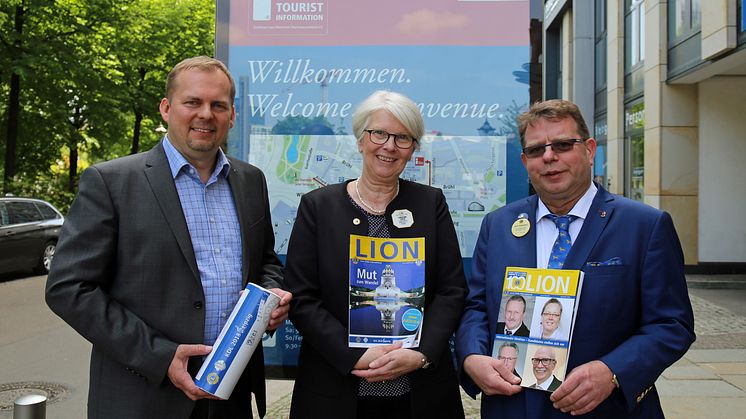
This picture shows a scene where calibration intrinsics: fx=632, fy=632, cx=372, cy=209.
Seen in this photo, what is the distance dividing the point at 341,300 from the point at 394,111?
78cm

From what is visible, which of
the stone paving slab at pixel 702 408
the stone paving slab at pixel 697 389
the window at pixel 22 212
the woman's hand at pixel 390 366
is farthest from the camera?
the window at pixel 22 212

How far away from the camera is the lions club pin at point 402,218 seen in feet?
8.38

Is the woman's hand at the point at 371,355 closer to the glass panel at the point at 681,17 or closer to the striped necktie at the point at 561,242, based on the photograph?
the striped necktie at the point at 561,242

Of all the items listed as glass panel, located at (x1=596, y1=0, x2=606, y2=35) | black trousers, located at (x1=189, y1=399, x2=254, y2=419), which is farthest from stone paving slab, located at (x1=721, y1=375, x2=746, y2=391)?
glass panel, located at (x1=596, y1=0, x2=606, y2=35)

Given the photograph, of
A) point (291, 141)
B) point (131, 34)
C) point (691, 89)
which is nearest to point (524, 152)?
point (291, 141)

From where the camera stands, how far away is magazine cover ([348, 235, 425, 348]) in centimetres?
245

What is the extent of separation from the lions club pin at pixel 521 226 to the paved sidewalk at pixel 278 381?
2719 mm

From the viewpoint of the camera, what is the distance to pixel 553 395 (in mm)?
2096

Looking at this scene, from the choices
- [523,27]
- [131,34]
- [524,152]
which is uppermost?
[131,34]

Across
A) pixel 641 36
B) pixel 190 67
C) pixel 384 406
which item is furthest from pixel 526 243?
pixel 641 36

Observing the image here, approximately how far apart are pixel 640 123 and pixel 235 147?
12.8 m

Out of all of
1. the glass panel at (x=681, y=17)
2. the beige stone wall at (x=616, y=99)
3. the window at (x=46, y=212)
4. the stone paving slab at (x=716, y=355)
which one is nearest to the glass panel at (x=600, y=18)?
the beige stone wall at (x=616, y=99)

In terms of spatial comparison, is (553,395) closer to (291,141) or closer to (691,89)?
(291,141)

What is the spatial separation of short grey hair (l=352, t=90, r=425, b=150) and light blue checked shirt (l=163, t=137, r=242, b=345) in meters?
0.60
